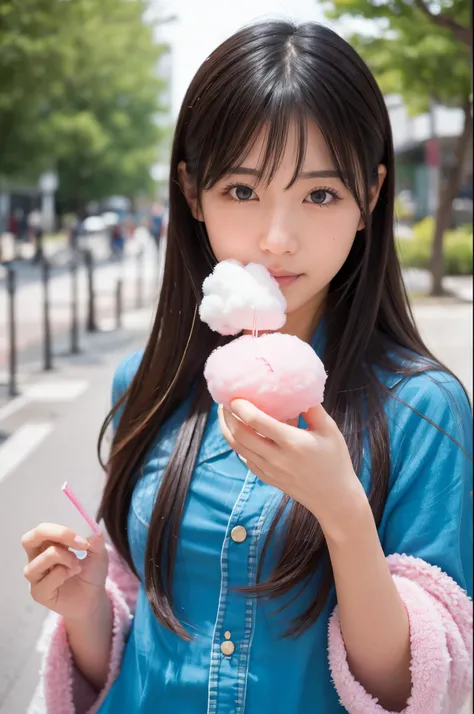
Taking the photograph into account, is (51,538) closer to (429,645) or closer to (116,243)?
(429,645)

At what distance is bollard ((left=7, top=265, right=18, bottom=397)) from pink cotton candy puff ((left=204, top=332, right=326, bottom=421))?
2.31m

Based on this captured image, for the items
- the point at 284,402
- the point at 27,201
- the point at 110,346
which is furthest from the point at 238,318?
the point at 27,201

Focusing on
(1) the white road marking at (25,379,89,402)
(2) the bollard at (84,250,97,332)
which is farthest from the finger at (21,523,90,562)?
(2) the bollard at (84,250,97,332)

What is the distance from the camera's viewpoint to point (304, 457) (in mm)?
959

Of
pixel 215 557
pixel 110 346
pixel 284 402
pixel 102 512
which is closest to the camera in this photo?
pixel 284 402

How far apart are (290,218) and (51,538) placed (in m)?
0.62

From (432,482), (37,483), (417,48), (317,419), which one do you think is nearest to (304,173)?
(317,419)

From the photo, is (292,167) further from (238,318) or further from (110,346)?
(110,346)

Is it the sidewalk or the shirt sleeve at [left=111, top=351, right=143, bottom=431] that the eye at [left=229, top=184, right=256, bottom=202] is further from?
the sidewalk

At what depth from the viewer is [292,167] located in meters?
1.14

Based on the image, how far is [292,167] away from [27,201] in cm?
1497

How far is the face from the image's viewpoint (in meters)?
1.15

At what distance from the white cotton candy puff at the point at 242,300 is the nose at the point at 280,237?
35 millimetres

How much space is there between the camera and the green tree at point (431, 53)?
204 cm
